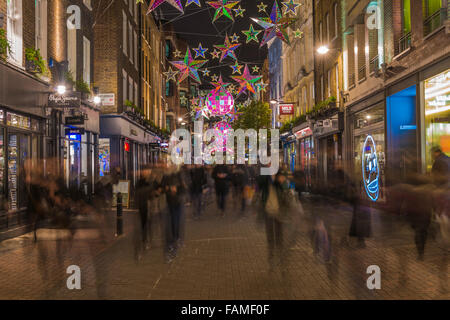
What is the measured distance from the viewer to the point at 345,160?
2216 cm

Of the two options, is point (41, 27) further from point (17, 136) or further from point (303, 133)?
point (303, 133)

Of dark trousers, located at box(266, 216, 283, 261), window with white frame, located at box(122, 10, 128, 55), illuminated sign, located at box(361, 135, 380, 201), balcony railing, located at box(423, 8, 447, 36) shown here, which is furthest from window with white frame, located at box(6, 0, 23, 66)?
window with white frame, located at box(122, 10, 128, 55)

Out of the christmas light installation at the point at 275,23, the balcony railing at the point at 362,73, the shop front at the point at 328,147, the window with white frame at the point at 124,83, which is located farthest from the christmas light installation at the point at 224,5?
the window with white frame at the point at 124,83

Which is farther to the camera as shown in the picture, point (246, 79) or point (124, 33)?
point (124, 33)

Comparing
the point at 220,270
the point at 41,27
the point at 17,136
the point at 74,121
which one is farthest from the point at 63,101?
the point at 220,270

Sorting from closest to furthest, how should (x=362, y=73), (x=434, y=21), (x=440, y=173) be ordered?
1. (x=440, y=173)
2. (x=434, y=21)
3. (x=362, y=73)

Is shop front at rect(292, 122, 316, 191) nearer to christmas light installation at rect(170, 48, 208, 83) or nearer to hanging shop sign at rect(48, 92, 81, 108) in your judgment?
christmas light installation at rect(170, 48, 208, 83)

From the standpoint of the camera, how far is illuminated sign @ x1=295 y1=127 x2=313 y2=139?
29.3m

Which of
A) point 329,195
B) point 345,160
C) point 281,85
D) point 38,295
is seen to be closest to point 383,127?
point 345,160

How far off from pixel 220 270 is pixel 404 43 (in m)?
11.5

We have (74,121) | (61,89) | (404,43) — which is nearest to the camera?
(404,43)

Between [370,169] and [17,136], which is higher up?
[17,136]

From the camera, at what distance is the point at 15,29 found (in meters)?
13.5

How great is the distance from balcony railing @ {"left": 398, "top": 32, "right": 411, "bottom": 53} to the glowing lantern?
1261 centimetres
